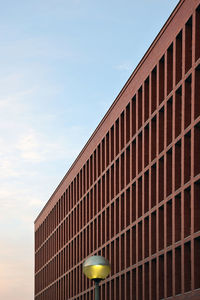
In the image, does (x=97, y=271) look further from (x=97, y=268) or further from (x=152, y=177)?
(x=152, y=177)

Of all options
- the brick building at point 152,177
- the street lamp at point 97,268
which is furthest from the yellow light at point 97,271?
the brick building at point 152,177

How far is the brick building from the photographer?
43531 mm

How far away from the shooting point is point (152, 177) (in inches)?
2030

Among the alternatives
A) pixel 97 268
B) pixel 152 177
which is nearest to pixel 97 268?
pixel 97 268

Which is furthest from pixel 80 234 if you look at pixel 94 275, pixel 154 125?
pixel 94 275

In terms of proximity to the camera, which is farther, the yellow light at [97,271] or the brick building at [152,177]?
the brick building at [152,177]

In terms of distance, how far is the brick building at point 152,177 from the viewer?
4353cm

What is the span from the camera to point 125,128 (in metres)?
60.2

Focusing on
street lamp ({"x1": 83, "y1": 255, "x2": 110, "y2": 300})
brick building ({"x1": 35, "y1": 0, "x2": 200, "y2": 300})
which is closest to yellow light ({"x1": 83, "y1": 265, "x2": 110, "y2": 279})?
street lamp ({"x1": 83, "y1": 255, "x2": 110, "y2": 300})

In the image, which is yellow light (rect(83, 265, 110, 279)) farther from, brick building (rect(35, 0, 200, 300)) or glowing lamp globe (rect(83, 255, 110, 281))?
brick building (rect(35, 0, 200, 300))

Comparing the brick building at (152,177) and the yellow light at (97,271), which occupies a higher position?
the brick building at (152,177)

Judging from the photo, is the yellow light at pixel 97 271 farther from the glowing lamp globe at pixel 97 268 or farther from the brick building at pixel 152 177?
the brick building at pixel 152 177

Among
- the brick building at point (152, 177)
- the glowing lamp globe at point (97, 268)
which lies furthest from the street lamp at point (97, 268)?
the brick building at point (152, 177)

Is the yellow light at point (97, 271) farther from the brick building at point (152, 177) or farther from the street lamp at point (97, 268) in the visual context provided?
the brick building at point (152, 177)
